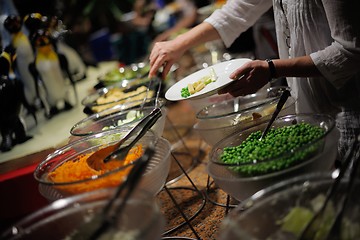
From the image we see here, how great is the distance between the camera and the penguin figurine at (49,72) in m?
2.36

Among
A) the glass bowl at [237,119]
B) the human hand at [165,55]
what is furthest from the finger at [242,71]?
the human hand at [165,55]

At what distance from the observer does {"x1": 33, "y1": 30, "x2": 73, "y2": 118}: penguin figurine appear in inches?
92.9

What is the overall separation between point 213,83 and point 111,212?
74 centimetres

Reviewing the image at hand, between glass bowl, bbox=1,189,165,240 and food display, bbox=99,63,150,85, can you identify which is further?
food display, bbox=99,63,150,85

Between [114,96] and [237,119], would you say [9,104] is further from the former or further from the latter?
[237,119]

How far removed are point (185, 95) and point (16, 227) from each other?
0.76 metres

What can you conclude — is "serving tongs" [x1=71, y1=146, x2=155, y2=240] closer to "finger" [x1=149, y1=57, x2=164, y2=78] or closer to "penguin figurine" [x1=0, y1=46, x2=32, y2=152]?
"finger" [x1=149, y1=57, x2=164, y2=78]

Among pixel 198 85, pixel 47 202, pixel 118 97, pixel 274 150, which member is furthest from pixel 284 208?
pixel 118 97

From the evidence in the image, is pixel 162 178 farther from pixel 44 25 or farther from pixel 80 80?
pixel 80 80

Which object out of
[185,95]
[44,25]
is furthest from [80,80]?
[185,95]

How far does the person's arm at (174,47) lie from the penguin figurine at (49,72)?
822 mm

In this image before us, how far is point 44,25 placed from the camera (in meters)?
2.35

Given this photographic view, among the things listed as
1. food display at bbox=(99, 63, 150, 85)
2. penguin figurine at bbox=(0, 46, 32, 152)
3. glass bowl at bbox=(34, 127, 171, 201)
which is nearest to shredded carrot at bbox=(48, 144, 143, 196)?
glass bowl at bbox=(34, 127, 171, 201)

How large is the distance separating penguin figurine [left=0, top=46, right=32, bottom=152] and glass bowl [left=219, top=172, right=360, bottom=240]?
1.40 meters
